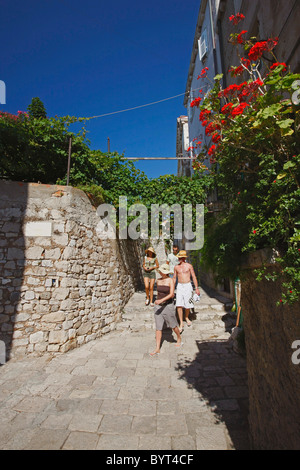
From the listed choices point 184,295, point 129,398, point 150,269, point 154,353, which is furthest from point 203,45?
point 129,398

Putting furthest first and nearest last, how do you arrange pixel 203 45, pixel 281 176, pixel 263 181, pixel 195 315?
pixel 203 45
pixel 195 315
pixel 263 181
pixel 281 176

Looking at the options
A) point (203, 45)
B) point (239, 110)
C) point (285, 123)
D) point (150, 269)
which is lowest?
point (150, 269)

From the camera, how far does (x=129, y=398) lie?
344 centimetres

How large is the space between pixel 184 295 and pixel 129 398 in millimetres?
2891

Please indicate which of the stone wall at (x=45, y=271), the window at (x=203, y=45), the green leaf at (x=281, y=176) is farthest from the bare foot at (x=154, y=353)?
the window at (x=203, y=45)

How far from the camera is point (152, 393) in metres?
3.55

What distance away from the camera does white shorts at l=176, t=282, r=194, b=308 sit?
19.5 ft

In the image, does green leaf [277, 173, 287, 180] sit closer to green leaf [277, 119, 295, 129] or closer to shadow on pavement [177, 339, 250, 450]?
green leaf [277, 119, 295, 129]

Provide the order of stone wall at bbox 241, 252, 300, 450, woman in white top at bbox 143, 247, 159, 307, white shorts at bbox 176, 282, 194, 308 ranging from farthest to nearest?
woman in white top at bbox 143, 247, 159, 307
white shorts at bbox 176, 282, 194, 308
stone wall at bbox 241, 252, 300, 450

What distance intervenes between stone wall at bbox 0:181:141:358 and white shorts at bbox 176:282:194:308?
2.04 meters

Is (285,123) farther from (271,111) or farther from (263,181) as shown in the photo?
(263,181)

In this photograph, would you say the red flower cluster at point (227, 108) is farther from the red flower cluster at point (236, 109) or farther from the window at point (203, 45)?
the window at point (203, 45)

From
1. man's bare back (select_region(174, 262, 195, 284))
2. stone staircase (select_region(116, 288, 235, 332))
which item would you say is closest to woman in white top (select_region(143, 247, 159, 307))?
stone staircase (select_region(116, 288, 235, 332))

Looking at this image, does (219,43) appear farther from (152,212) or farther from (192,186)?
(152,212)
